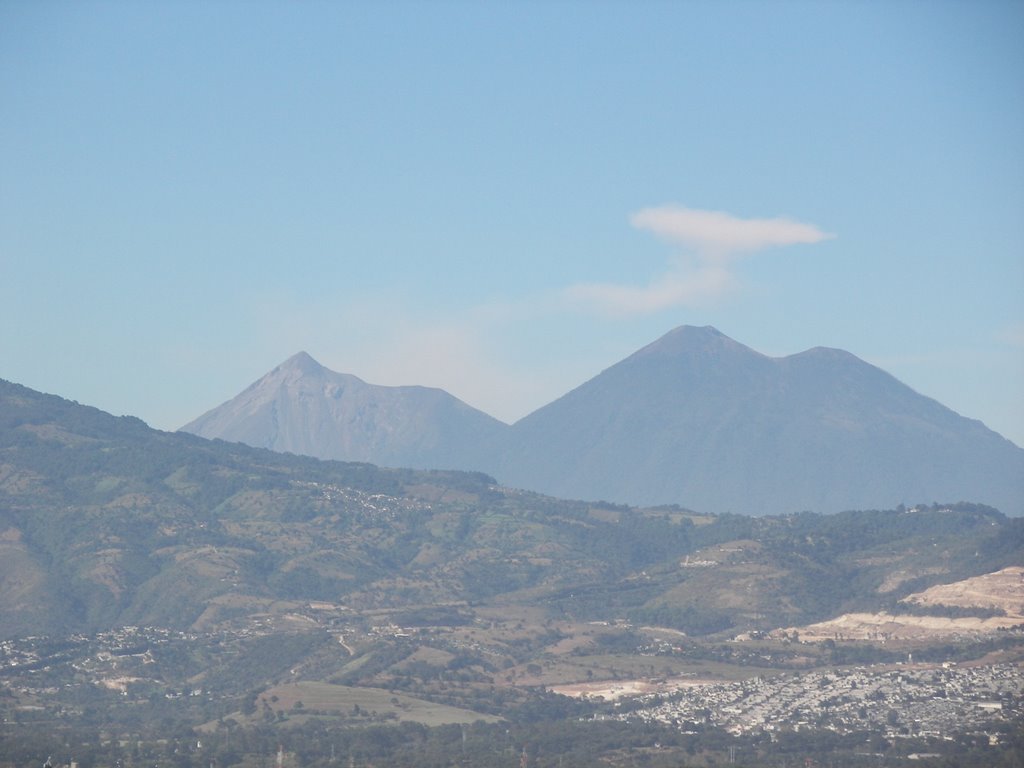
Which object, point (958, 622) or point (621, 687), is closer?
point (621, 687)

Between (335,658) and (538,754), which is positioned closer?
(538,754)

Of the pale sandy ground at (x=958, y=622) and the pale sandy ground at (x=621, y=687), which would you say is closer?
the pale sandy ground at (x=621, y=687)

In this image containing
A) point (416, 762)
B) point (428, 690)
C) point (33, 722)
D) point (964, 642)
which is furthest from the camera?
point (964, 642)

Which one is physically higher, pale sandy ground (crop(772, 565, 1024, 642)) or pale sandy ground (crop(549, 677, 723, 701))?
pale sandy ground (crop(772, 565, 1024, 642))

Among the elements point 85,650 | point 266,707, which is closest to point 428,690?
point 266,707

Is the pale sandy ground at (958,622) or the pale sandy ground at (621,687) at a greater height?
the pale sandy ground at (958,622)

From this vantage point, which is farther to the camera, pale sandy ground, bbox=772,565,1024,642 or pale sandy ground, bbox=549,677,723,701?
pale sandy ground, bbox=772,565,1024,642

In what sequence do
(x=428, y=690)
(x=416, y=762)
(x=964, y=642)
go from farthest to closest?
1. (x=964, y=642)
2. (x=428, y=690)
3. (x=416, y=762)

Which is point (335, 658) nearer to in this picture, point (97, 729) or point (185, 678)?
point (185, 678)

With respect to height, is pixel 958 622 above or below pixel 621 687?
above
